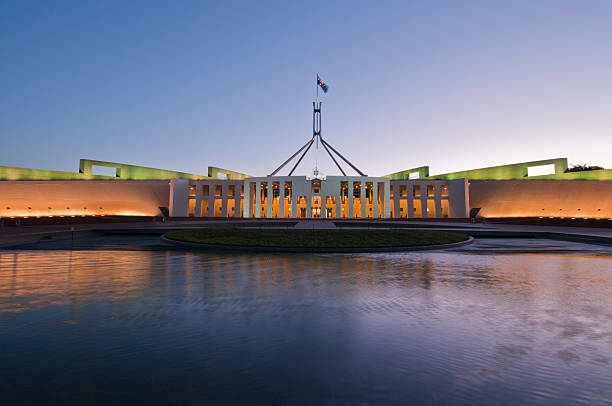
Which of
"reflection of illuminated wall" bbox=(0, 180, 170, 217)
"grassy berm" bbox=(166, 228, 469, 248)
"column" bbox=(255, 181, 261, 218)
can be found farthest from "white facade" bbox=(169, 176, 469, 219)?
"grassy berm" bbox=(166, 228, 469, 248)

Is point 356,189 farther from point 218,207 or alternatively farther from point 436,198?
point 218,207

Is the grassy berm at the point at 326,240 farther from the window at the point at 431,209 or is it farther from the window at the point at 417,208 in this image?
the window at the point at 431,209

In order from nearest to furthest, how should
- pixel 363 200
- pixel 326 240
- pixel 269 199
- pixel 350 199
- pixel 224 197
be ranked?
pixel 326 240
pixel 363 200
pixel 350 199
pixel 269 199
pixel 224 197

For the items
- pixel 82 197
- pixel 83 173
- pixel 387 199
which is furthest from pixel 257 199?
pixel 83 173

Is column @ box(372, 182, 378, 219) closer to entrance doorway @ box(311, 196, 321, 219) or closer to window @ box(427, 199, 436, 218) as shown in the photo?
entrance doorway @ box(311, 196, 321, 219)

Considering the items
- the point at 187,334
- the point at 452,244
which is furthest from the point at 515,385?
the point at 452,244

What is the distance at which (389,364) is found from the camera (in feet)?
12.2

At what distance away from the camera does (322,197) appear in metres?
45.6

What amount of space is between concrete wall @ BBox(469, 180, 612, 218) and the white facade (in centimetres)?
340

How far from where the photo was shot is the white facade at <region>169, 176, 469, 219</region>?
45531 mm

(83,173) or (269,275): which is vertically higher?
(83,173)

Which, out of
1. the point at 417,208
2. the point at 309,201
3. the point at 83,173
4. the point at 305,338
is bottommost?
the point at 305,338

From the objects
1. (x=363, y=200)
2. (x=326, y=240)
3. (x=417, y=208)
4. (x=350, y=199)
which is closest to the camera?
(x=326, y=240)

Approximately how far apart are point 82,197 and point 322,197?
109 ft
